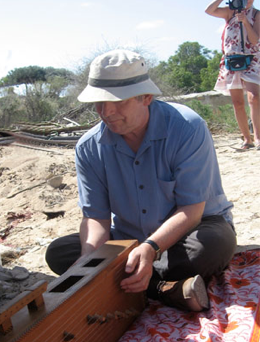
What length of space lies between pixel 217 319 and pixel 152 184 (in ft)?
2.52

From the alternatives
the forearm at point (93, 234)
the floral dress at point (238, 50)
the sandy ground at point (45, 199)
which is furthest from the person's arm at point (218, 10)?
the forearm at point (93, 234)

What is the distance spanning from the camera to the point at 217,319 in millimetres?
1966

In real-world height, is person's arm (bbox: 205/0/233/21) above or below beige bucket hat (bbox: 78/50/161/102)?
above

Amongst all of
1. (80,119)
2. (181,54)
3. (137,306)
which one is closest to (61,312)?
(137,306)

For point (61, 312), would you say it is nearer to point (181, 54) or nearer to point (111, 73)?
point (111, 73)

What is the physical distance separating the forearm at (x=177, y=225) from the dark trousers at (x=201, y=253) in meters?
0.09

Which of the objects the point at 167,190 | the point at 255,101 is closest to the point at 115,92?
the point at 167,190

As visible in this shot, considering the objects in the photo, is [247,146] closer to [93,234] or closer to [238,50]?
[238,50]

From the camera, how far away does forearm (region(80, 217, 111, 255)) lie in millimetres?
2276

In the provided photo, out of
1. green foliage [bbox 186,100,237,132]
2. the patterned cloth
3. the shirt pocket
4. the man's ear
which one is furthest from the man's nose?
green foliage [bbox 186,100,237,132]

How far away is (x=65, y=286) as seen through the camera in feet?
5.68

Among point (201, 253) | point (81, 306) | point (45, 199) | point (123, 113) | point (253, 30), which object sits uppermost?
point (253, 30)

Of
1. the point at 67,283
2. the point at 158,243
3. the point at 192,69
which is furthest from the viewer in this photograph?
the point at 192,69

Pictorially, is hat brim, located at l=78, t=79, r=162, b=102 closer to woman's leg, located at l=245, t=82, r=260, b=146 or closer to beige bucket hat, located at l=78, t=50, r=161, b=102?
beige bucket hat, located at l=78, t=50, r=161, b=102
